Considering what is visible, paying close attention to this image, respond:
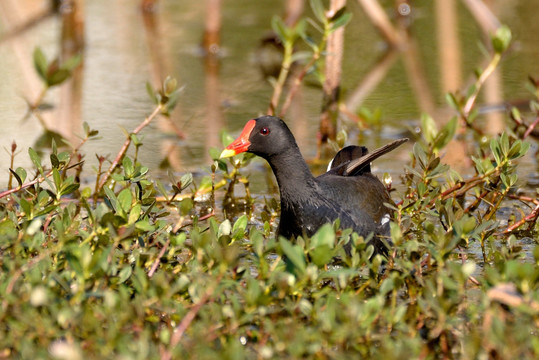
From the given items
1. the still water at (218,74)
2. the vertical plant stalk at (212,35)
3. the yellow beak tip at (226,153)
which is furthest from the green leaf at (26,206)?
the vertical plant stalk at (212,35)

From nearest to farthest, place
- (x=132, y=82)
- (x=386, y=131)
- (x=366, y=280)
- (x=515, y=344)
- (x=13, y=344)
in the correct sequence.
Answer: (x=515, y=344) < (x=13, y=344) < (x=366, y=280) < (x=386, y=131) < (x=132, y=82)

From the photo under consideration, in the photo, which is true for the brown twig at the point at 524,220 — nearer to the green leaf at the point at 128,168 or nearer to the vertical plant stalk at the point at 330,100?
the green leaf at the point at 128,168

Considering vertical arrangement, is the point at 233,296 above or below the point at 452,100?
above

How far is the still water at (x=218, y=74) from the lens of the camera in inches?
255

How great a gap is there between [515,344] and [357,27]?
7975 millimetres

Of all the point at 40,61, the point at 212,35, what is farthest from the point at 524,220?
the point at 212,35

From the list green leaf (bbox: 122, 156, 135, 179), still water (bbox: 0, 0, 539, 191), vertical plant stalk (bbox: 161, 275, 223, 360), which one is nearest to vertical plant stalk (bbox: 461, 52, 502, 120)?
still water (bbox: 0, 0, 539, 191)

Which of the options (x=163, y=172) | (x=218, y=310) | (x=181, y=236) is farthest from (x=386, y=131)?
(x=218, y=310)

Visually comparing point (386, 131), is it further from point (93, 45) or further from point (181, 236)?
point (93, 45)

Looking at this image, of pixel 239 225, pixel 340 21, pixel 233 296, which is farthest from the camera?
pixel 340 21

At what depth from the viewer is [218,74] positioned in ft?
27.4

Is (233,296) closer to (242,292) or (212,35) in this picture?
(242,292)

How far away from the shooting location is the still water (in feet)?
21.3

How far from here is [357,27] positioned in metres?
10.3
